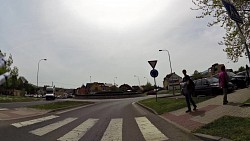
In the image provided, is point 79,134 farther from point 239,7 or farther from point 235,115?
point 239,7

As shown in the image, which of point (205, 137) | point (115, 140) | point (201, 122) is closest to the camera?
point (205, 137)

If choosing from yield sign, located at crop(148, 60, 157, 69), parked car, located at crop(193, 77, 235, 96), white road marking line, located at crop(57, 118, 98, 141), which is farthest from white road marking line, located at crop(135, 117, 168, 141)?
yield sign, located at crop(148, 60, 157, 69)

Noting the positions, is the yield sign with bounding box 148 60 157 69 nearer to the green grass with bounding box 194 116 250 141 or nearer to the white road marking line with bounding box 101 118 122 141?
the white road marking line with bounding box 101 118 122 141

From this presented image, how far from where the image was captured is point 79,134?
10.2 meters

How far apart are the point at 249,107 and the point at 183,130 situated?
307 cm

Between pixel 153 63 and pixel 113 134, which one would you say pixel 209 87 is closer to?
pixel 153 63

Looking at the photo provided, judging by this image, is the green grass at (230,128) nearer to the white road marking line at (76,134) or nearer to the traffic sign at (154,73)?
the white road marking line at (76,134)

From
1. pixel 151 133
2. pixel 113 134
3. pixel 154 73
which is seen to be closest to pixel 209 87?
pixel 154 73

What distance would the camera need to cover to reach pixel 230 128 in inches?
351

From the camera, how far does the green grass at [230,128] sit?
792cm

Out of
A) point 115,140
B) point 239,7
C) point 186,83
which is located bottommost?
point 115,140

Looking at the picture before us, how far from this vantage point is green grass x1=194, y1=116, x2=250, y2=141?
792cm

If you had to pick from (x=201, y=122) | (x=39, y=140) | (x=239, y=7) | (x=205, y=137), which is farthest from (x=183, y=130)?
(x=239, y=7)

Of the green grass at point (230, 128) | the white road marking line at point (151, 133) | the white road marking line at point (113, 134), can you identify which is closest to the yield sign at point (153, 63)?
→ the white road marking line at point (151, 133)
